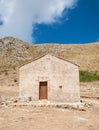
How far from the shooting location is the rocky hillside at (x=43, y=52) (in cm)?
8526

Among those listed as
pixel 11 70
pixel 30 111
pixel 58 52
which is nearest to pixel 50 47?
pixel 58 52

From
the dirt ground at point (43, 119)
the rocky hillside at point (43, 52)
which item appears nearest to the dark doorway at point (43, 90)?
the dirt ground at point (43, 119)

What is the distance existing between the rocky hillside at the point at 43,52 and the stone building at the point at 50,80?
4721cm

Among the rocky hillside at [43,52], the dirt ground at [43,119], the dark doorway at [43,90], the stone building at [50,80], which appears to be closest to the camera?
the dirt ground at [43,119]

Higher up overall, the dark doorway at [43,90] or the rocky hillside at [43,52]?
the rocky hillside at [43,52]

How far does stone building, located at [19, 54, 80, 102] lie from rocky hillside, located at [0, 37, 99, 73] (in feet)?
155

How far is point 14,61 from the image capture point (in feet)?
286

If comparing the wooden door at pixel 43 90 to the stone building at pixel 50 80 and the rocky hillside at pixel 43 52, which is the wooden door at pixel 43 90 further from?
the rocky hillside at pixel 43 52

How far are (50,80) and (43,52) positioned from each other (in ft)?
213

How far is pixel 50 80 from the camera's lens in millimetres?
31547

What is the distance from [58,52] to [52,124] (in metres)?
78.7

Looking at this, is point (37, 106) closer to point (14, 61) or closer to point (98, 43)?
point (14, 61)

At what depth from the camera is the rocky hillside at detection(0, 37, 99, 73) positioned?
85262 millimetres

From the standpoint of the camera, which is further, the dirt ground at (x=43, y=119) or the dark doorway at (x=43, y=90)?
the dark doorway at (x=43, y=90)
